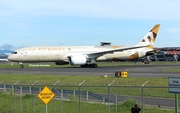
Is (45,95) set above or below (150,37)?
below

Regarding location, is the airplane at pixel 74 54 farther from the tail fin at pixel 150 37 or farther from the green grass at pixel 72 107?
the green grass at pixel 72 107

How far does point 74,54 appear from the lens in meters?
64.7

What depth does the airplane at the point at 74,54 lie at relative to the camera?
2468 inches

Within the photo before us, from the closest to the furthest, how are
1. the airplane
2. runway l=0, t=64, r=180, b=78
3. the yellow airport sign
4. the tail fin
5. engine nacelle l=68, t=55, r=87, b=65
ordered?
the yellow airport sign → runway l=0, t=64, r=180, b=78 → engine nacelle l=68, t=55, r=87, b=65 → the airplane → the tail fin

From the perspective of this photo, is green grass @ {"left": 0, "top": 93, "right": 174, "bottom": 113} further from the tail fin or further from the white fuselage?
the tail fin

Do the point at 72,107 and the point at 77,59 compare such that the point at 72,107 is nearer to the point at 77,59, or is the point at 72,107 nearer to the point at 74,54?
the point at 77,59

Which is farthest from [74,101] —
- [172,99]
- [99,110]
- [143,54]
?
[143,54]

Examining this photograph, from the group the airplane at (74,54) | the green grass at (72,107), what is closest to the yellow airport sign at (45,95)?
the green grass at (72,107)

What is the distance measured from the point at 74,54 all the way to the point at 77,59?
13.5ft

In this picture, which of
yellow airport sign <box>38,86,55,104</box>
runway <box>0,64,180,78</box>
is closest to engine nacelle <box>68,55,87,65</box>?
runway <box>0,64,180,78</box>

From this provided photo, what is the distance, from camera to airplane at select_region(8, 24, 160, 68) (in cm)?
6269

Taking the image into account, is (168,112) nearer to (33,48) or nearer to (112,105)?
(112,105)

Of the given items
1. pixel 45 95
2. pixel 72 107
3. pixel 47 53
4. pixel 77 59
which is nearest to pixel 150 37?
pixel 77 59

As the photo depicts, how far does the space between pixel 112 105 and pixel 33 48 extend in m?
43.9
